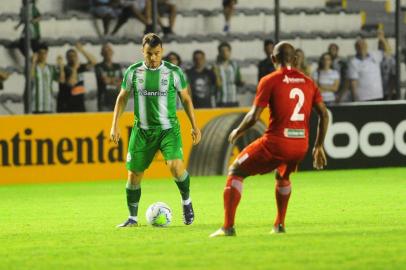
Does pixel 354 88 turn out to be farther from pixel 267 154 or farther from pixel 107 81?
pixel 267 154

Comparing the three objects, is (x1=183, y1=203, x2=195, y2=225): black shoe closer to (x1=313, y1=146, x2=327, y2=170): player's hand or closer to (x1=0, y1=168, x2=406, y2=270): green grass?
(x1=0, y1=168, x2=406, y2=270): green grass

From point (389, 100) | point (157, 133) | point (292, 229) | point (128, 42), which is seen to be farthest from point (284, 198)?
point (128, 42)

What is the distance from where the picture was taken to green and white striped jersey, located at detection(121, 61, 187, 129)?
1237 centimetres

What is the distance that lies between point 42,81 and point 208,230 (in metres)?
9.10

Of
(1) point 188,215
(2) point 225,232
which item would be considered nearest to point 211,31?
(1) point 188,215

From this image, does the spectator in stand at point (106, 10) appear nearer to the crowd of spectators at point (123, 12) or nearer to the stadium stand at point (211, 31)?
the crowd of spectators at point (123, 12)

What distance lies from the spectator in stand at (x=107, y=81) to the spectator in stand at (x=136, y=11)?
1.91 m

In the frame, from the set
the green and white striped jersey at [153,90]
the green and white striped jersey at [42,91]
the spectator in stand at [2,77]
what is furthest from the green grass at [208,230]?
the spectator in stand at [2,77]

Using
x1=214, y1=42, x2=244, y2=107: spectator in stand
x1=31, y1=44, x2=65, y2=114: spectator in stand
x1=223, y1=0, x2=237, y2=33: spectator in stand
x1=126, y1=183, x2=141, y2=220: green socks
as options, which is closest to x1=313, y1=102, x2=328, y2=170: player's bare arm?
x1=126, y1=183, x2=141, y2=220: green socks

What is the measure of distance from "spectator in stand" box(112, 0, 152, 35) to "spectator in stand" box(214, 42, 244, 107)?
1652mm

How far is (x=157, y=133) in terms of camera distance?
12430mm

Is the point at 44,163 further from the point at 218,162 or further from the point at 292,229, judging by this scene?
the point at 292,229

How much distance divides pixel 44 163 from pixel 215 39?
6394mm

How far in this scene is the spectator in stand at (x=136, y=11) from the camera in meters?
22.7
